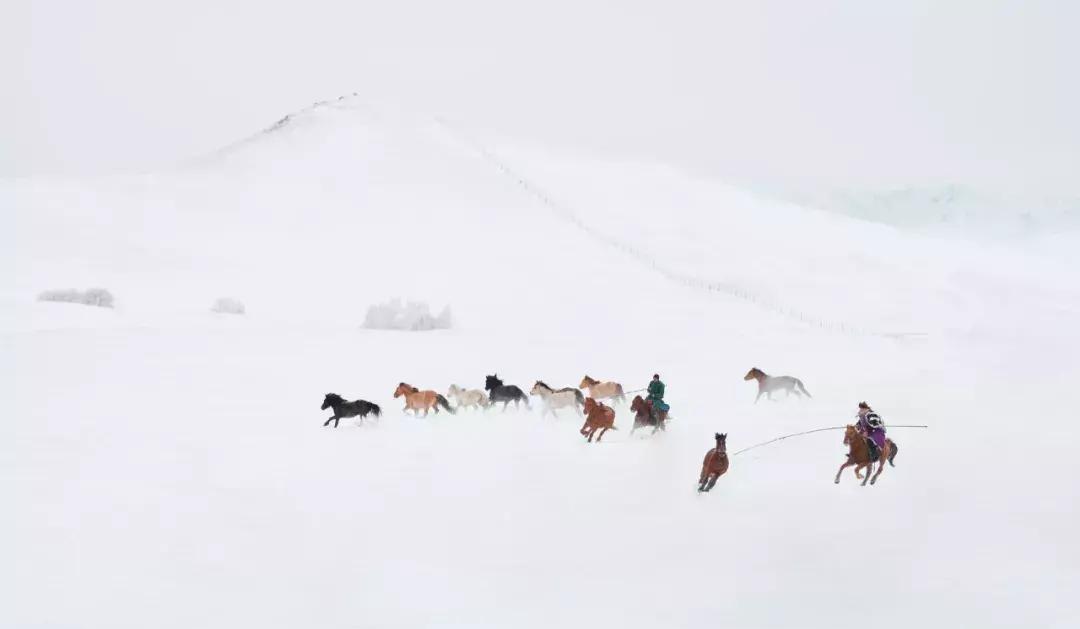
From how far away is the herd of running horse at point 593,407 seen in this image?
10.2 meters

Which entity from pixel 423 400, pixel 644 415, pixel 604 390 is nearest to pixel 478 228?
pixel 604 390

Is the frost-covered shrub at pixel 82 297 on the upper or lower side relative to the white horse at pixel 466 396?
upper

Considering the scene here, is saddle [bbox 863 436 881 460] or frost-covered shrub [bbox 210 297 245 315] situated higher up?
frost-covered shrub [bbox 210 297 245 315]

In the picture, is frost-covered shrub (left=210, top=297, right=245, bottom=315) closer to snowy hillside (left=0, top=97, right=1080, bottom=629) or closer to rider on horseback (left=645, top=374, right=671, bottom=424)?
snowy hillside (left=0, top=97, right=1080, bottom=629)

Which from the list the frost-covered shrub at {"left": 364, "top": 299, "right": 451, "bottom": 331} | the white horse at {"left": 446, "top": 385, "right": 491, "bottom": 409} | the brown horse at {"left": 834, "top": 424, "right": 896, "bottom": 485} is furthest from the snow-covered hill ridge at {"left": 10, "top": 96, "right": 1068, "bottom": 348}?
the brown horse at {"left": 834, "top": 424, "right": 896, "bottom": 485}

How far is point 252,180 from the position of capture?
55188 mm

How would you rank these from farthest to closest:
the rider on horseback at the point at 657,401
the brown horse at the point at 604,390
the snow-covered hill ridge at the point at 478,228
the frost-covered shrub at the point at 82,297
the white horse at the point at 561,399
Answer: the snow-covered hill ridge at the point at 478,228, the frost-covered shrub at the point at 82,297, the brown horse at the point at 604,390, the white horse at the point at 561,399, the rider on horseback at the point at 657,401

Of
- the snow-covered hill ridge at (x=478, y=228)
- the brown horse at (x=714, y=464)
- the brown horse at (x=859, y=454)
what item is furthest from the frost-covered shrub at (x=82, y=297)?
the brown horse at (x=859, y=454)

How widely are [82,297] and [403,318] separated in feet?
37.9

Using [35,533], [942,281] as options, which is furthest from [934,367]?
[942,281]

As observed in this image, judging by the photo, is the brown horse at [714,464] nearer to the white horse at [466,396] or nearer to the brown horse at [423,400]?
the white horse at [466,396]

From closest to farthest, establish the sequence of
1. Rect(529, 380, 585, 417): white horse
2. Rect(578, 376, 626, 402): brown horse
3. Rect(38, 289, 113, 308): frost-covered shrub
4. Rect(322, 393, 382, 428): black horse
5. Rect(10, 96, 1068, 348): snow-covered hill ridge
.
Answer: Rect(322, 393, 382, 428): black horse < Rect(529, 380, 585, 417): white horse < Rect(578, 376, 626, 402): brown horse < Rect(38, 289, 113, 308): frost-covered shrub < Rect(10, 96, 1068, 348): snow-covered hill ridge

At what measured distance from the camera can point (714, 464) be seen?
9922mm

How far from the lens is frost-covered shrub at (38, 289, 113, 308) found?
88.6 ft
